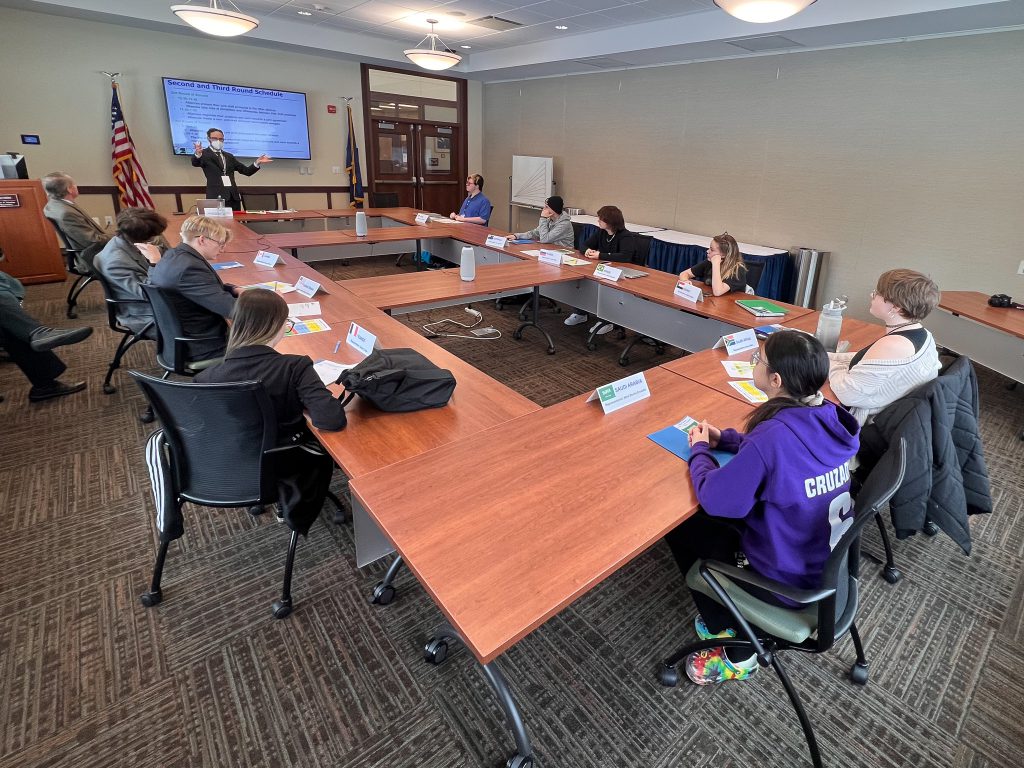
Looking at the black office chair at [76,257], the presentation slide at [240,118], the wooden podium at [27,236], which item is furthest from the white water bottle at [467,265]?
the presentation slide at [240,118]

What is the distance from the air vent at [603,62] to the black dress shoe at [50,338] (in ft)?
19.1

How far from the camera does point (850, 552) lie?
Answer: 1371 mm

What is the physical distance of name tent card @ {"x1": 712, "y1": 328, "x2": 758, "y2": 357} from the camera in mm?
2510

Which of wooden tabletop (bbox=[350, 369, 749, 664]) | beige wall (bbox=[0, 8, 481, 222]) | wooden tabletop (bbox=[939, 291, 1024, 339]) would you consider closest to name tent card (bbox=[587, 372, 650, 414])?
wooden tabletop (bbox=[350, 369, 749, 664])

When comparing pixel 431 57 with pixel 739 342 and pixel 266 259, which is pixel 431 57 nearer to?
pixel 266 259

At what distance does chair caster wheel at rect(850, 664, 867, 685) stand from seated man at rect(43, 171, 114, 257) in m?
5.75

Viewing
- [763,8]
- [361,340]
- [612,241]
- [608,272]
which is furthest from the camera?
[612,241]

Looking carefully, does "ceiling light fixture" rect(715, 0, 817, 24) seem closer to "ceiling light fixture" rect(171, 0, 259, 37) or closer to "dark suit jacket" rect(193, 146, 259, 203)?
"ceiling light fixture" rect(171, 0, 259, 37)

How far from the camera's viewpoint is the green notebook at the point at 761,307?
311 cm

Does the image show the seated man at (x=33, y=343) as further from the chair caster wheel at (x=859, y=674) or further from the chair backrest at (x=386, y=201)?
the chair backrest at (x=386, y=201)

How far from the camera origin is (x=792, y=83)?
5.27 meters

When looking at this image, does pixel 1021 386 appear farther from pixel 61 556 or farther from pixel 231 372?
pixel 61 556

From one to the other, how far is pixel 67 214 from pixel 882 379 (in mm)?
5771

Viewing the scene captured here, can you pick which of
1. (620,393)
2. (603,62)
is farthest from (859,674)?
(603,62)
